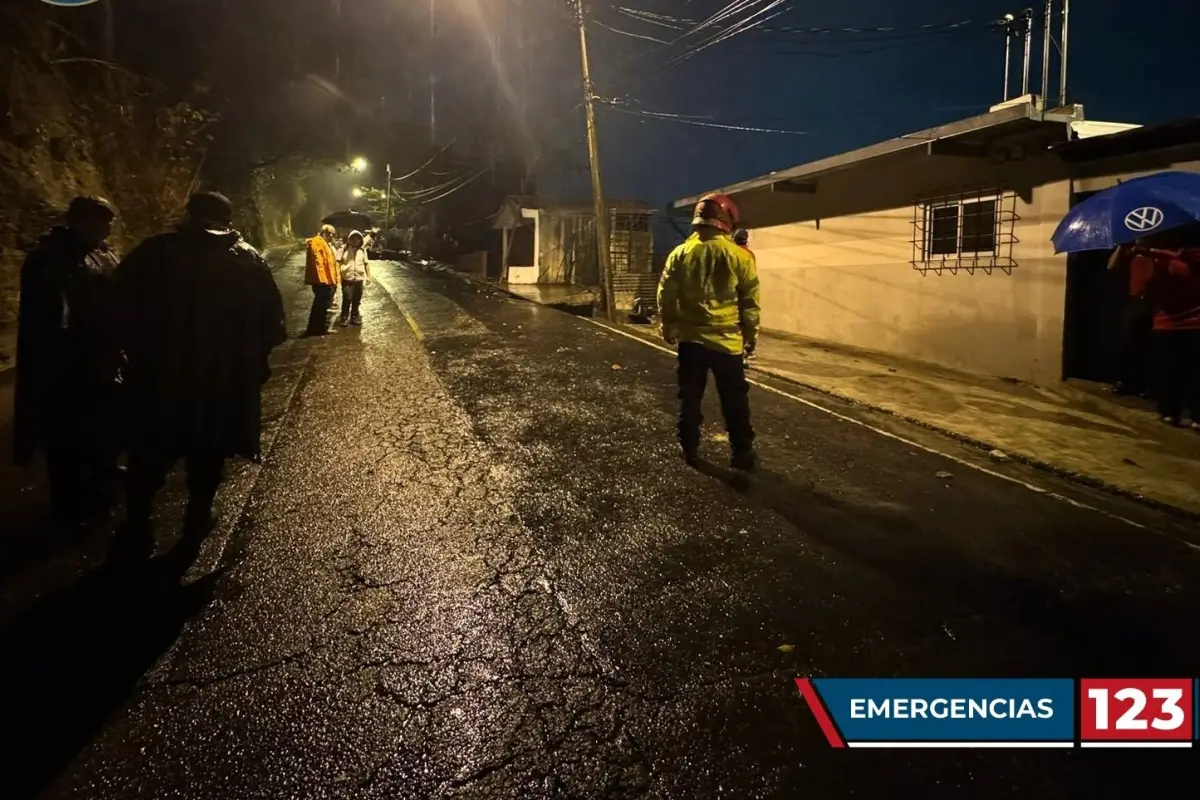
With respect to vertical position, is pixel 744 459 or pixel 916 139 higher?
pixel 916 139

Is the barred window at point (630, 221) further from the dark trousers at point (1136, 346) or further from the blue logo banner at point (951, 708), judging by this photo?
the blue logo banner at point (951, 708)

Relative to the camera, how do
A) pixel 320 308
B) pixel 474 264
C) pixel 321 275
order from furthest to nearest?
pixel 474 264, pixel 320 308, pixel 321 275

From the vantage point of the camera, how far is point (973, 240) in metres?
10.4

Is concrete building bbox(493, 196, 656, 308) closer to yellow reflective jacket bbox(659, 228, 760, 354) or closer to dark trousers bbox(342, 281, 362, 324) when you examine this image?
dark trousers bbox(342, 281, 362, 324)

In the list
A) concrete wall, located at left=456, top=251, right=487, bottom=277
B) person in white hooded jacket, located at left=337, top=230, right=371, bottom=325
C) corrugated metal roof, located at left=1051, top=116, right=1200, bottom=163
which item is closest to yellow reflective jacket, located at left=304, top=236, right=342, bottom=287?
person in white hooded jacket, located at left=337, top=230, right=371, bottom=325

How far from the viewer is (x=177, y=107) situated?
58.1 feet

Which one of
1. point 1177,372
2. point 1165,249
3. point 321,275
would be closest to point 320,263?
point 321,275

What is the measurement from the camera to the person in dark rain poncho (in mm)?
3494

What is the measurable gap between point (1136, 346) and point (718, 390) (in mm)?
5685

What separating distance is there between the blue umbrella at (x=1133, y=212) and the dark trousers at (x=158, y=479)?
7.71m

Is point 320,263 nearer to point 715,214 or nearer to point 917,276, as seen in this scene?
point 715,214

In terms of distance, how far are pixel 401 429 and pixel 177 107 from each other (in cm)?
1602

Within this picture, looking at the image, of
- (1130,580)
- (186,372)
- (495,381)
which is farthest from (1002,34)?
(186,372)

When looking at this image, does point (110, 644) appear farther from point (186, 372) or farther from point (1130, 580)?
point (1130, 580)
